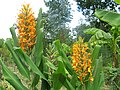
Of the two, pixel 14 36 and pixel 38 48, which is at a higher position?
pixel 14 36

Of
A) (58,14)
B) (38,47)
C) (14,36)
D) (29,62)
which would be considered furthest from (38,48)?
(58,14)

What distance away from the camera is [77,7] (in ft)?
61.8

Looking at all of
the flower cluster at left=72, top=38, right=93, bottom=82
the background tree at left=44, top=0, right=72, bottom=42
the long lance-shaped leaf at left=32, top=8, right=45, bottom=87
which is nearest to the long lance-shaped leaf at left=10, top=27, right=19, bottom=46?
the long lance-shaped leaf at left=32, top=8, right=45, bottom=87

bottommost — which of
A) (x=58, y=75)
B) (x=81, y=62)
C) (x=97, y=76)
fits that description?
(x=97, y=76)

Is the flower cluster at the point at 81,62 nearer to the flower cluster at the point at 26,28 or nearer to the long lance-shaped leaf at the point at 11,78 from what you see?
the flower cluster at the point at 26,28

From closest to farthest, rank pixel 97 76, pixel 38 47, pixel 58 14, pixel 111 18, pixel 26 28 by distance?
1. pixel 26 28
2. pixel 38 47
3. pixel 97 76
4. pixel 111 18
5. pixel 58 14

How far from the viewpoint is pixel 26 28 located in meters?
3.41

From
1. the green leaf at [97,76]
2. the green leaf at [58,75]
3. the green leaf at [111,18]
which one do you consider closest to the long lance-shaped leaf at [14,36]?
the green leaf at [58,75]

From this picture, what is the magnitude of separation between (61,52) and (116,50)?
4.08 meters

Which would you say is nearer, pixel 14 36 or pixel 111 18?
pixel 14 36

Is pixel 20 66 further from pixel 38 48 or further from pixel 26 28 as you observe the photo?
pixel 26 28

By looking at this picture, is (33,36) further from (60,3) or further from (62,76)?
(60,3)

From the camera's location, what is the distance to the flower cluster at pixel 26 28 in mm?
3408

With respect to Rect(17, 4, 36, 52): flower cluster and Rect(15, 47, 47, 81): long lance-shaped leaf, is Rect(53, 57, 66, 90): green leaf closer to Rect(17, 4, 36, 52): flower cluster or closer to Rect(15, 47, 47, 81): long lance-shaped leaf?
Rect(15, 47, 47, 81): long lance-shaped leaf
